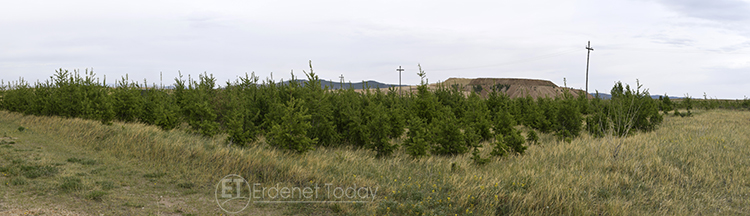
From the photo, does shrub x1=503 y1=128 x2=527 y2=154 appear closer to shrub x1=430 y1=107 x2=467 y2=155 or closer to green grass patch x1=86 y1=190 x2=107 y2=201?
shrub x1=430 y1=107 x2=467 y2=155

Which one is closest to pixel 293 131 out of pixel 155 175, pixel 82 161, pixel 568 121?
pixel 155 175

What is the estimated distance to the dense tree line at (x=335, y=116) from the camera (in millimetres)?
10008

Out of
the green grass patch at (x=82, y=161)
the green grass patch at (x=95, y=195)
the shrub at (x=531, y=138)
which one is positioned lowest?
the green grass patch at (x=95, y=195)

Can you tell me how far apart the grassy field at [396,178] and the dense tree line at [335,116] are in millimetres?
501

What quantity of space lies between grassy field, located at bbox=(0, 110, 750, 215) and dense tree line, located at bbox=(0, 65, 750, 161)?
0.50 metres

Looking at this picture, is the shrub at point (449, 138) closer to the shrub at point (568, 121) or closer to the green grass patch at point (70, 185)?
the shrub at point (568, 121)

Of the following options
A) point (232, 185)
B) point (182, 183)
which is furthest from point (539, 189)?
point (182, 183)

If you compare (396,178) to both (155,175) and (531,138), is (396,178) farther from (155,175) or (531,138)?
(531,138)

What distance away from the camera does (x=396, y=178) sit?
7625mm

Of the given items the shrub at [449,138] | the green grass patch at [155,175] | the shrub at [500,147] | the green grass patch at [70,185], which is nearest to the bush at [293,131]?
the green grass patch at [155,175]

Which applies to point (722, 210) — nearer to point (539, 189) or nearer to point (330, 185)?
point (539, 189)

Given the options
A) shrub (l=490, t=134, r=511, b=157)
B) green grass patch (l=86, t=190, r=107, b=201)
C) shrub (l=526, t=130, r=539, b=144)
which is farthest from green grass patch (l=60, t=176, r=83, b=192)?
shrub (l=526, t=130, r=539, b=144)

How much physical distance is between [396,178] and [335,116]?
4.36 m

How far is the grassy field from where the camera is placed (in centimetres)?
616
